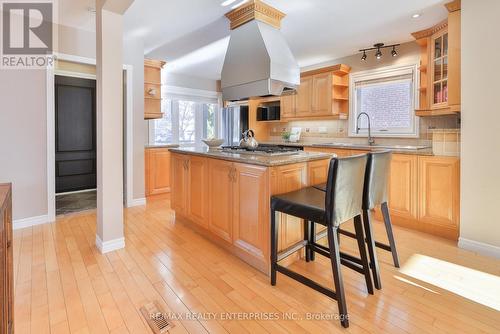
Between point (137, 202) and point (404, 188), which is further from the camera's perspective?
point (137, 202)

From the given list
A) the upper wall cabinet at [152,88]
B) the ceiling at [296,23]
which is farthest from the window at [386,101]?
the upper wall cabinet at [152,88]

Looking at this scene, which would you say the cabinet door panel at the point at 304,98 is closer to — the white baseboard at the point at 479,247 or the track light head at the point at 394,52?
the track light head at the point at 394,52

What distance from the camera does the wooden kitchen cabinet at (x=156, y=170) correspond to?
440cm

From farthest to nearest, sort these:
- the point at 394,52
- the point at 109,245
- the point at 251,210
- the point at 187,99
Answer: the point at 187,99 → the point at 394,52 → the point at 109,245 → the point at 251,210

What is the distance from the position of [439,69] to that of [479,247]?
1.98 metres

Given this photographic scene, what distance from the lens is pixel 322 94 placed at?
448 centimetres

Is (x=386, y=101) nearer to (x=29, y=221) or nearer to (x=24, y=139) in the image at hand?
(x=24, y=139)

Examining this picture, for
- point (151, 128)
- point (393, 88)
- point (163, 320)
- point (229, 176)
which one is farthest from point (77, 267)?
point (393, 88)

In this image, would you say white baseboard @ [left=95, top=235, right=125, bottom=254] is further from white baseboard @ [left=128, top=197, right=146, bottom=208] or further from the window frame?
the window frame

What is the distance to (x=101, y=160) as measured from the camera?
2434 millimetres

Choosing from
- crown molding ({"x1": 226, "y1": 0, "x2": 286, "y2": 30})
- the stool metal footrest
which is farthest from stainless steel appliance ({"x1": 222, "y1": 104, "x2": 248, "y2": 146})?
the stool metal footrest

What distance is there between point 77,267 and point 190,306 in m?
1.14

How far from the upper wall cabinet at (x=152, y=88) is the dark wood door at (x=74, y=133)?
42.7 inches

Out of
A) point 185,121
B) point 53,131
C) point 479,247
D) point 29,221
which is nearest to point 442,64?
point 479,247
